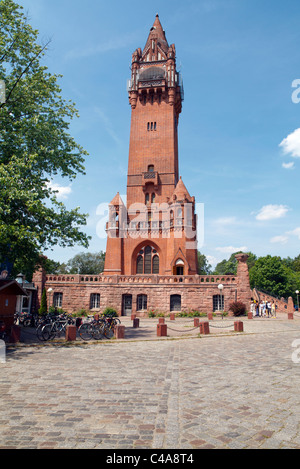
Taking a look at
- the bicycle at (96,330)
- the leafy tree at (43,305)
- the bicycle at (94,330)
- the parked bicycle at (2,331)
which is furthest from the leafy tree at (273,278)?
the parked bicycle at (2,331)

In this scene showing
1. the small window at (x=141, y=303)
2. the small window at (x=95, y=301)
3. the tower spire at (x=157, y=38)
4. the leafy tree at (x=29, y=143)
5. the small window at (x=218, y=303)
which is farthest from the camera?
the tower spire at (x=157, y=38)

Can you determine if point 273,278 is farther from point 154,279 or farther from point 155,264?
point 154,279

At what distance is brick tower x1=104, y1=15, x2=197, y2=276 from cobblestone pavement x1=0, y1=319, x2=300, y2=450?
76.2 feet

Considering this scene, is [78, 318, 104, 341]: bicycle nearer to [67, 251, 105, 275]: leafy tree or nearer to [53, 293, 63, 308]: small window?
[53, 293, 63, 308]: small window

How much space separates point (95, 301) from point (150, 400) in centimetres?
2444

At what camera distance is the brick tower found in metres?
34.5

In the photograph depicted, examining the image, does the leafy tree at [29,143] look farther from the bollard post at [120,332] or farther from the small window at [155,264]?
the small window at [155,264]

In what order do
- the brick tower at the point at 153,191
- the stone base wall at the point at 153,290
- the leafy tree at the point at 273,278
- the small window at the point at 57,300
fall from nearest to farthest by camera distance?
1. the stone base wall at the point at 153,290
2. the small window at the point at 57,300
3. the brick tower at the point at 153,191
4. the leafy tree at the point at 273,278

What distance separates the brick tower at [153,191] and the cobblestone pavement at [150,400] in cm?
2322

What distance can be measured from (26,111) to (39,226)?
5064 millimetres

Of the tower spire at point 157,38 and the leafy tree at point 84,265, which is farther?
the leafy tree at point 84,265

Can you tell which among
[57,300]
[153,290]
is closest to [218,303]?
[153,290]

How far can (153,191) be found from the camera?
38469mm

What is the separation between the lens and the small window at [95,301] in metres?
29.6
